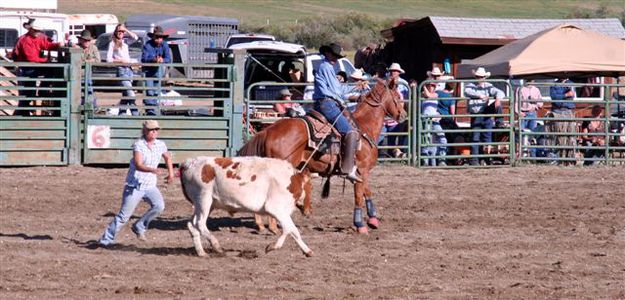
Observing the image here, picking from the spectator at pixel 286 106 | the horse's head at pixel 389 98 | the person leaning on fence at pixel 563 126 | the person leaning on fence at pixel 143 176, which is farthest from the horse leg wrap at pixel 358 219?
the person leaning on fence at pixel 563 126

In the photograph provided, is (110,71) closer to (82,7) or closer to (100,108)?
(100,108)

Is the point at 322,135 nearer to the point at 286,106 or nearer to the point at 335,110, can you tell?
the point at 335,110

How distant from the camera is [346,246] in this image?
11695mm

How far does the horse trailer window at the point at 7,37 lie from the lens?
91.5 feet

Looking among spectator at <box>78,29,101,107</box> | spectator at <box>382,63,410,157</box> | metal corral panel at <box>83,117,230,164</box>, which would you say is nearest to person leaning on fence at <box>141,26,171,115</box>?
metal corral panel at <box>83,117,230,164</box>

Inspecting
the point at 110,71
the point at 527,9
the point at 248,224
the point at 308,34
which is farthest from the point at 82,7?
the point at 248,224

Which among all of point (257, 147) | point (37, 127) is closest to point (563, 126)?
point (37, 127)

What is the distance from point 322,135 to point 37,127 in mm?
6215

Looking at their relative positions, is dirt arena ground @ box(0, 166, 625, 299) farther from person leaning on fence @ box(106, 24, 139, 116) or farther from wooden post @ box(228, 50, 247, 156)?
wooden post @ box(228, 50, 247, 156)

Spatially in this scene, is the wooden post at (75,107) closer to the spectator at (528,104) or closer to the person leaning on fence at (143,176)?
the person leaning on fence at (143,176)

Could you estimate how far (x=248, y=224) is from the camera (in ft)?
43.3

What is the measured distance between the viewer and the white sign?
57.5 feet

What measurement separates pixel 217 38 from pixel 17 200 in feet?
71.1

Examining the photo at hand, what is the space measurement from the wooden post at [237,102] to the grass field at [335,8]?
47.2 m
